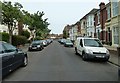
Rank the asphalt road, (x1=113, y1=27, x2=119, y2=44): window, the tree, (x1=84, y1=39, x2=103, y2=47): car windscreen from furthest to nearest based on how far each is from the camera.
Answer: the tree < (x1=113, y1=27, x2=119, y2=44): window < (x1=84, y1=39, x2=103, y2=47): car windscreen < the asphalt road

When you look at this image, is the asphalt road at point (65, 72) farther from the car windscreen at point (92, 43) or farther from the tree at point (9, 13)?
the tree at point (9, 13)

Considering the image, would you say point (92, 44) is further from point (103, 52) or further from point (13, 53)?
point (13, 53)

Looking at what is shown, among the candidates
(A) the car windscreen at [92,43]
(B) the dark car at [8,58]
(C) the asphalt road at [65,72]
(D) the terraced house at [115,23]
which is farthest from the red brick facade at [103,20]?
(B) the dark car at [8,58]

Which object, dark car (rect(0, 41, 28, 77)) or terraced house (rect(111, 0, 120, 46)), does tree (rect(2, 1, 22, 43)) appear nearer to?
terraced house (rect(111, 0, 120, 46))

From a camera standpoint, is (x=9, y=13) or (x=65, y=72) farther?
(x=9, y=13)

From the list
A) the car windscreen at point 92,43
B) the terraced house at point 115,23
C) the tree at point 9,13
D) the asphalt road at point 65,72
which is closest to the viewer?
the asphalt road at point 65,72

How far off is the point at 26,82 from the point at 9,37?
21502 mm

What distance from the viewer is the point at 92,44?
15.7 meters

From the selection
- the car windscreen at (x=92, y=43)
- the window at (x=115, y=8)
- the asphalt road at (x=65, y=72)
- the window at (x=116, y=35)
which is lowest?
the asphalt road at (x=65, y=72)

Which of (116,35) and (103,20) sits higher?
(103,20)

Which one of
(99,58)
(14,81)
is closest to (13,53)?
(14,81)

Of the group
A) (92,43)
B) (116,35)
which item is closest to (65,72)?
(92,43)

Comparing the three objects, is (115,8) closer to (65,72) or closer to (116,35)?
(116,35)

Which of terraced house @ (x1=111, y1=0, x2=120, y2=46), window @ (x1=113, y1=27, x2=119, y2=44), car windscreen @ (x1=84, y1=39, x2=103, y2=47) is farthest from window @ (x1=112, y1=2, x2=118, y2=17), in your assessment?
car windscreen @ (x1=84, y1=39, x2=103, y2=47)
